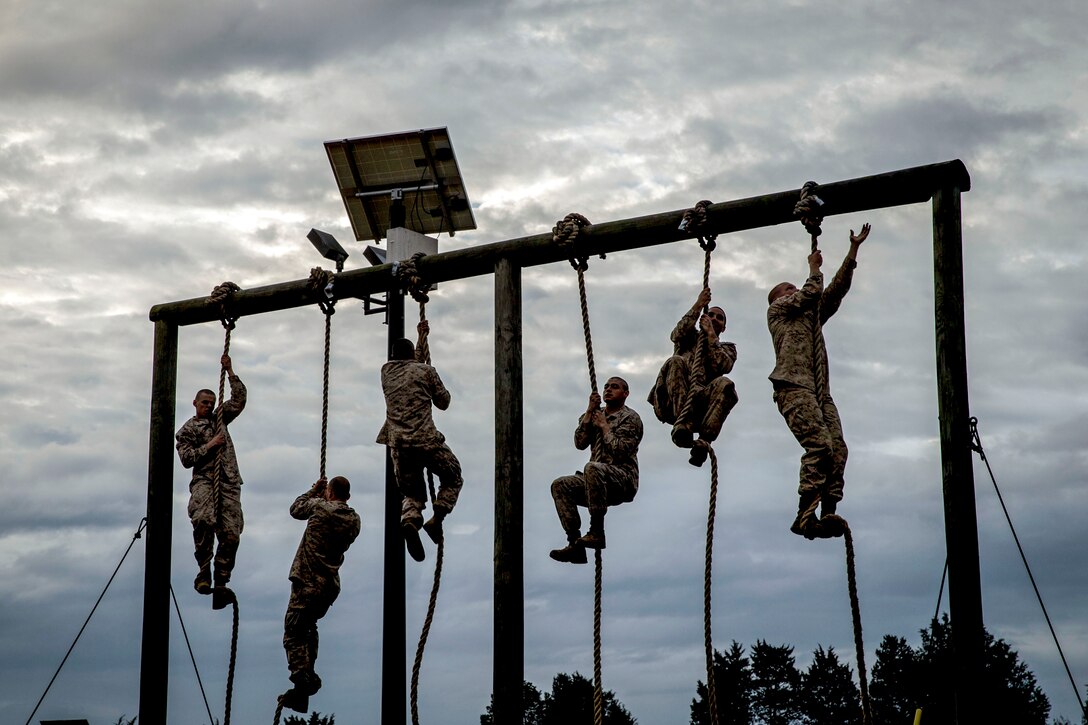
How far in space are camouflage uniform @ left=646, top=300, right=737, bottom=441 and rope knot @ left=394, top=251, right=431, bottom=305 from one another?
214cm

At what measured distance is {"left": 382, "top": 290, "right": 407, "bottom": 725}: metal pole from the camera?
11555 mm

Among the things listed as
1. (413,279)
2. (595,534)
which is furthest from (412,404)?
(595,534)

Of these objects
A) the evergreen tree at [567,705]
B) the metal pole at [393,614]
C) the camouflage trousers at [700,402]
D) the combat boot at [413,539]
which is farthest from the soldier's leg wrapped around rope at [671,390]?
the evergreen tree at [567,705]

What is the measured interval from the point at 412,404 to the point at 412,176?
2.95 m

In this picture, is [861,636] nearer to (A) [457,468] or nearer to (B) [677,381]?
(B) [677,381]

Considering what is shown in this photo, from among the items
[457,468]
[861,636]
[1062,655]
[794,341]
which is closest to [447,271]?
[457,468]

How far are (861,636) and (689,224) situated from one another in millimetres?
3017

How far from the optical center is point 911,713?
27.2m

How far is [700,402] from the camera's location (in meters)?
10.1

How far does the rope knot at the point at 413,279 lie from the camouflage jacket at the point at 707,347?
218 cm

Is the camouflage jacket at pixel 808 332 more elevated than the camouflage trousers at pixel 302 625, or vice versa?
the camouflage jacket at pixel 808 332

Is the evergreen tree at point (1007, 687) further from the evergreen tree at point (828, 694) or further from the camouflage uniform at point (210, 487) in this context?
the camouflage uniform at point (210, 487)

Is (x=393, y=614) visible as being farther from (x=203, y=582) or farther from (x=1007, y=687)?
(x=1007, y=687)

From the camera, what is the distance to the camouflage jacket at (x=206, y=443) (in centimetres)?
1240
